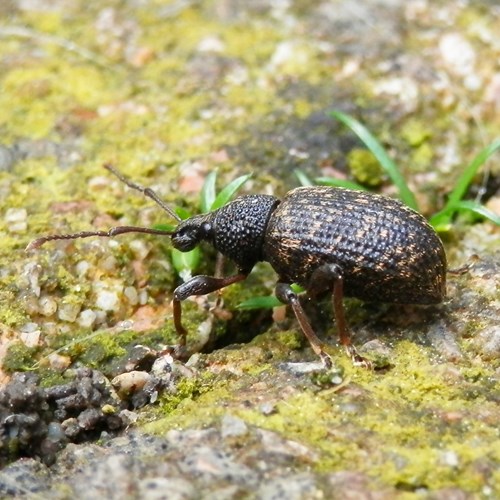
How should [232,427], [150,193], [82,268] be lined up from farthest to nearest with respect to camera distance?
[150,193] < [82,268] < [232,427]

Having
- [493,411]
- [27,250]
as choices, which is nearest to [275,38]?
[27,250]

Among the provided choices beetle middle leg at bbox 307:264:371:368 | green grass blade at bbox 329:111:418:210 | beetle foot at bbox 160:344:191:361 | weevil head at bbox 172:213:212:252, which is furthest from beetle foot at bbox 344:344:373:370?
green grass blade at bbox 329:111:418:210

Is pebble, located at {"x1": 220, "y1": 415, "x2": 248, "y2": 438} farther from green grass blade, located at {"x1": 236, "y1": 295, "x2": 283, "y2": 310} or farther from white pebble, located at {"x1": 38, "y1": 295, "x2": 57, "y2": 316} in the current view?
white pebble, located at {"x1": 38, "y1": 295, "x2": 57, "y2": 316}

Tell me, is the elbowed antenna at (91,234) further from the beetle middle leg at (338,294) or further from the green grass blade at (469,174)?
the green grass blade at (469,174)

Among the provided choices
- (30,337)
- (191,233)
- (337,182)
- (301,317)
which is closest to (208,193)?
(191,233)

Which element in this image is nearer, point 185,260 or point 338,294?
point 338,294

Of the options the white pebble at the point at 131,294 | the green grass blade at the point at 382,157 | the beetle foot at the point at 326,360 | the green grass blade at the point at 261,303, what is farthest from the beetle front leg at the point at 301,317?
the green grass blade at the point at 382,157

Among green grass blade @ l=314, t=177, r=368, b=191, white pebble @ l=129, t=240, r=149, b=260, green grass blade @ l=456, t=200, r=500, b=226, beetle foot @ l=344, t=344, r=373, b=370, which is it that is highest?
green grass blade @ l=456, t=200, r=500, b=226

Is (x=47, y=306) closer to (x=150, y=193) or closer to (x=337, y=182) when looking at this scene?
(x=150, y=193)
